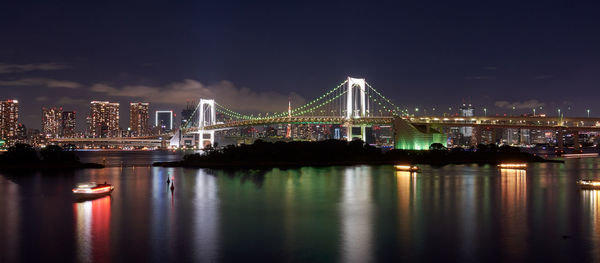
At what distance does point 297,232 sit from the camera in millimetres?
12500

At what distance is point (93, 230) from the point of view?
1271 centimetres

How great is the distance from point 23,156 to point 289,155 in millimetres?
18046

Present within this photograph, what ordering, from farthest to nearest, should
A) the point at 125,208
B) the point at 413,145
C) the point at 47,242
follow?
the point at 413,145, the point at 125,208, the point at 47,242

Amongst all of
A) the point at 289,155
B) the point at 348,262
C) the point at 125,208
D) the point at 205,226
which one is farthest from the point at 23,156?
the point at 348,262

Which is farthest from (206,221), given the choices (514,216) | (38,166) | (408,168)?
(38,166)

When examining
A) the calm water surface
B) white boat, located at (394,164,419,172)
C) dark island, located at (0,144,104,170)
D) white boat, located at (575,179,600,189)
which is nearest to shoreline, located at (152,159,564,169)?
white boat, located at (394,164,419,172)

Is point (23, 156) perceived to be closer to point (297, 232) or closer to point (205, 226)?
point (205, 226)

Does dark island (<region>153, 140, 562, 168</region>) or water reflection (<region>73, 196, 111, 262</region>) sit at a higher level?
dark island (<region>153, 140, 562, 168</region>)

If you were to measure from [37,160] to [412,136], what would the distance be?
2803cm

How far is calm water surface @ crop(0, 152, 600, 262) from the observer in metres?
10.3

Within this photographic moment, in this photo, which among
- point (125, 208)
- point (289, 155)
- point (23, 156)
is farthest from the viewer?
point (289, 155)

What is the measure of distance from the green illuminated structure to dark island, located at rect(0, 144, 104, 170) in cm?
2332

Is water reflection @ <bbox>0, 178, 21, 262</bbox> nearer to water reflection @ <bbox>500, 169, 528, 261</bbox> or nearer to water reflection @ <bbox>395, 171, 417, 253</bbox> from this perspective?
water reflection @ <bbox>395, 171, 417, 253</bbox>

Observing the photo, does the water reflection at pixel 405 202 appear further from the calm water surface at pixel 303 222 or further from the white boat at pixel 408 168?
the white boat at pixel 408 168
